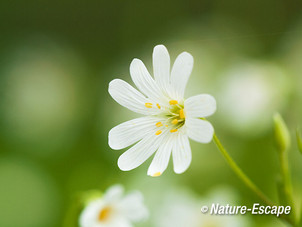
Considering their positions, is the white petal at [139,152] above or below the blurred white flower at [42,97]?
below

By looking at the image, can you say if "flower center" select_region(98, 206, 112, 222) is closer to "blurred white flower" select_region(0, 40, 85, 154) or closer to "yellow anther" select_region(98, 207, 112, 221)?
"yellow anther" select_region(98, 207, 112, 221)

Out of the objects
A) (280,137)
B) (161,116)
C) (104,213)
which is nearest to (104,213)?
(104,213)

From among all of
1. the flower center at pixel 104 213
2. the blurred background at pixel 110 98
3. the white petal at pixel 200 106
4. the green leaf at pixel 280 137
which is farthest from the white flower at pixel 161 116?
the blurred background at pixel 110 98

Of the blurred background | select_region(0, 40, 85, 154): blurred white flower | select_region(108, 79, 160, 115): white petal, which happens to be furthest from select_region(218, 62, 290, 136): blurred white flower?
select_region(108, 79, 160, 115): white petal

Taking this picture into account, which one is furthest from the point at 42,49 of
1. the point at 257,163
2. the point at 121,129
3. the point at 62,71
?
the point at 121,129

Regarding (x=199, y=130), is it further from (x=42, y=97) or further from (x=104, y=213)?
(x=42, y=97)

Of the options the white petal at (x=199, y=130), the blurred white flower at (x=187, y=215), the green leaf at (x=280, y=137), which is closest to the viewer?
the white petal at (x=199, y=130)

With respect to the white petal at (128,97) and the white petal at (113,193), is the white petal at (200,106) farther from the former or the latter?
the white petal at (113,193)

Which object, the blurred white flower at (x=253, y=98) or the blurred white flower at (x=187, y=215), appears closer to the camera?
the blurred white flower at (x=187, y=215)
